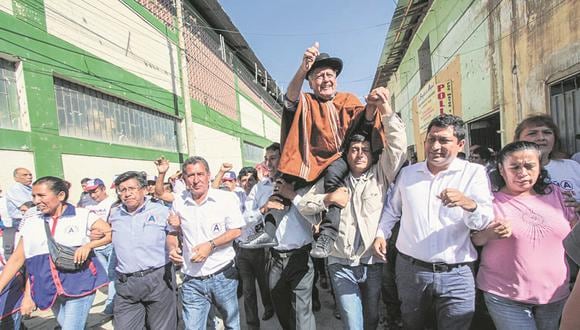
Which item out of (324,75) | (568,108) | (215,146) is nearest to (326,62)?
(324,75)

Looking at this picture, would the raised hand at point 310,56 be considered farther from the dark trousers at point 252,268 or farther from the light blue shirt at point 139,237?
the dark trousers at point 252,268

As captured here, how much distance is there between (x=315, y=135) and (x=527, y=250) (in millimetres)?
1488

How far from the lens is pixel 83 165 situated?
25.4ft

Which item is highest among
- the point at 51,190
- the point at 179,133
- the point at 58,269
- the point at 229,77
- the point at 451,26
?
the point at 229,77

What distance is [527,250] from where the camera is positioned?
1.86 m

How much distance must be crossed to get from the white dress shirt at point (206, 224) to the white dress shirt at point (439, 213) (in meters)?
1.42

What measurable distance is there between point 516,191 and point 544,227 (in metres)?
0.25

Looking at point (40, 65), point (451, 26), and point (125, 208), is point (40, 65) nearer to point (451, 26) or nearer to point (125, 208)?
point (125, 208)

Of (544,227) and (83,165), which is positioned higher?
(83,165)

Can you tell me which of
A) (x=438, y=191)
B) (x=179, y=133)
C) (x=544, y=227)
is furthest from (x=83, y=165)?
(x=544, y=227)

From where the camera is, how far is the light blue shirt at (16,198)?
16.7 ft

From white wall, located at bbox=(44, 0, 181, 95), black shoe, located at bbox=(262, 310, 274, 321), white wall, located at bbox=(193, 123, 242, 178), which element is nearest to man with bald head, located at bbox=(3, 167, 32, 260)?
white wall, located at bbox=(44, 0, 181, 95)

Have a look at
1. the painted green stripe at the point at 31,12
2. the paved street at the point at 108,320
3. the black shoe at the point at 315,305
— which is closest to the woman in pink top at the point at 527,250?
the paved street at the point at 108,320

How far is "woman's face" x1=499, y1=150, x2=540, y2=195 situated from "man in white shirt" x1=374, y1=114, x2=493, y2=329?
0.47ft
